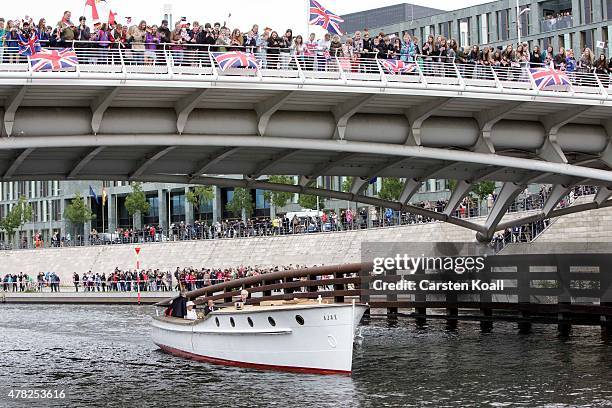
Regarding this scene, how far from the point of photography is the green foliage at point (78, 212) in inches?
4532

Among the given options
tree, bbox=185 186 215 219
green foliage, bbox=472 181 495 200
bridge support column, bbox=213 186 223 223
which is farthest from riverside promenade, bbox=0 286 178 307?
bridge support column, bbox=213 186 223 223

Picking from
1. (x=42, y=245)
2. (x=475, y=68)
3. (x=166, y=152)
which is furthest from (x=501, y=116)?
(x=42, y=245)

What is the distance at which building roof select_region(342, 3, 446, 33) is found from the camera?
4299 inches

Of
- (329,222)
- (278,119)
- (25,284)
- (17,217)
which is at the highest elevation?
(278,119)

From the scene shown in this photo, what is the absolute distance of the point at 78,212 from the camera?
377ft

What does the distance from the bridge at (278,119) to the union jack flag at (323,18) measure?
2.47 meters

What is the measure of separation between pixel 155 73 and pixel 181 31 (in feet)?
9.82

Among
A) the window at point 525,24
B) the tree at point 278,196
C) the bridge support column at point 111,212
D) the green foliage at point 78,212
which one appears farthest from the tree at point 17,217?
the window at point 525,24

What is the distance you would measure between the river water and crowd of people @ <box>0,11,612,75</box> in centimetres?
893

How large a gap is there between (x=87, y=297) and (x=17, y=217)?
53688 millimetres

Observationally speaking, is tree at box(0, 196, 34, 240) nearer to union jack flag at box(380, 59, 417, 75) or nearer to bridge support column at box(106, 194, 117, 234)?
bridge support column at box(106, 194, 117, 234)

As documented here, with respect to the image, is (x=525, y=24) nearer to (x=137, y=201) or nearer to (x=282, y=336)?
(x=137, y=201)

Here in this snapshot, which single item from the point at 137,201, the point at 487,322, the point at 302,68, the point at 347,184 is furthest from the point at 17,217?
the point at 302,68

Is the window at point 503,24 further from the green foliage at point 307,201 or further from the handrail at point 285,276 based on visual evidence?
the handrail at point 285,276
